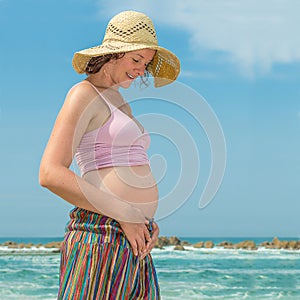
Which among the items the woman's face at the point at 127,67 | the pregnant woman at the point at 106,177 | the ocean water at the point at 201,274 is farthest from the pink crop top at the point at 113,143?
the ocean water at the point at 201,274

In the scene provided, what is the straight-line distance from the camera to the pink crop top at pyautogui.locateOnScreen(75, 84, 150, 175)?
189 cm

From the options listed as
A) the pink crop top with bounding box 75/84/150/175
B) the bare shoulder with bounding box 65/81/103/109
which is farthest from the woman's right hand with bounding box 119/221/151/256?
the bare shoulder with bounding box 65/81/103/109

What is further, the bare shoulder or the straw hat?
the straw hat

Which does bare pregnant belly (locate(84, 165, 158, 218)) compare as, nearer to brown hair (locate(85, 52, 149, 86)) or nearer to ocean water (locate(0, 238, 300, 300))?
brown hair (locate(85, 52, 149, 86))

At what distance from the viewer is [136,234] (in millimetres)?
1871

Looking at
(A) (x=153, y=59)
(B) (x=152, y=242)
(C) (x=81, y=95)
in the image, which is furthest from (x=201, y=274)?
(C) (x=81, y=95)

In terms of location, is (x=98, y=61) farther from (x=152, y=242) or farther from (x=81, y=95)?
(x=152, y=242)

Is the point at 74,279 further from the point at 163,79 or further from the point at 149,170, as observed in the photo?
the point at 163,79

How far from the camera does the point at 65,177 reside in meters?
1.77

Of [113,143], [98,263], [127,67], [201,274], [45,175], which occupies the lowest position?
[201,274]

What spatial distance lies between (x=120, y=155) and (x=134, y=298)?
396mm

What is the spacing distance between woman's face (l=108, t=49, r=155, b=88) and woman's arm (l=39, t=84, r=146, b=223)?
14 cm

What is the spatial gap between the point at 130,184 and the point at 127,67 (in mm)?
338

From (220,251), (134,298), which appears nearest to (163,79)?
(134,298)
